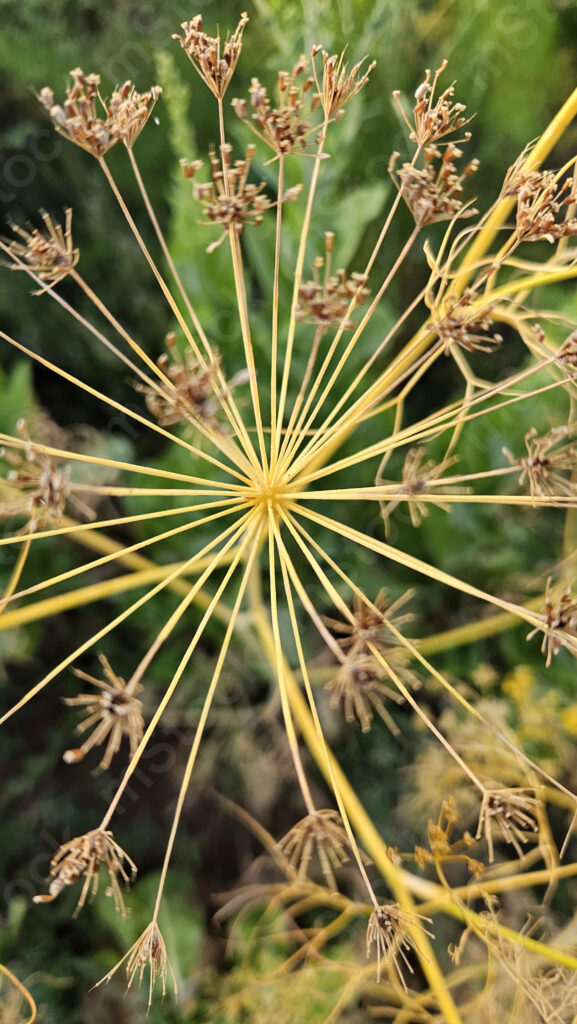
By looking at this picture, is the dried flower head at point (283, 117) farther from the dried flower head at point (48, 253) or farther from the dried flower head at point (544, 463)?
the dried flower head at point (544, 463)

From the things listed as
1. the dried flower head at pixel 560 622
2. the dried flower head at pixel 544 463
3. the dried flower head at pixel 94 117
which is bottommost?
the dried flower head at pixel 560 622

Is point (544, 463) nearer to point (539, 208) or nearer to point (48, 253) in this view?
point (539, 208)

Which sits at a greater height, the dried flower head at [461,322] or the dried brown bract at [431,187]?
the dried brown bract at [431,187]

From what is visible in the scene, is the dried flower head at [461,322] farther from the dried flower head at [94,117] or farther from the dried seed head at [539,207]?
the dried flower head at [94,117]

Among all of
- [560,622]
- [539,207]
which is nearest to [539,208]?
[539,207]

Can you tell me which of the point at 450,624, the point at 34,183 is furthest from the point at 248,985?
the point at 34,183

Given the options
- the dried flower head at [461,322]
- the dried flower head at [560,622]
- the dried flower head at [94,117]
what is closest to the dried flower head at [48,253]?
the dried flower head at [94,117]

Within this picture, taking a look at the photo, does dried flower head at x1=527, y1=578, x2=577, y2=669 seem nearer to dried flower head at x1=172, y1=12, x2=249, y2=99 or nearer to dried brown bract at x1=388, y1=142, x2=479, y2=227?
dried brown bract at x1=388, y1=142, x2=479, y2=227

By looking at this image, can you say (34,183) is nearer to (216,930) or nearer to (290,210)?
(290,210)

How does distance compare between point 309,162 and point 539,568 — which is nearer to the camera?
point 309,162

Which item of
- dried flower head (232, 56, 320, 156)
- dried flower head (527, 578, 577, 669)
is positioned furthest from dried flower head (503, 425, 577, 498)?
dried flower head (232, 56, 320, 156)

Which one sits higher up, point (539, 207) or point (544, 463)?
point (539, 207)
